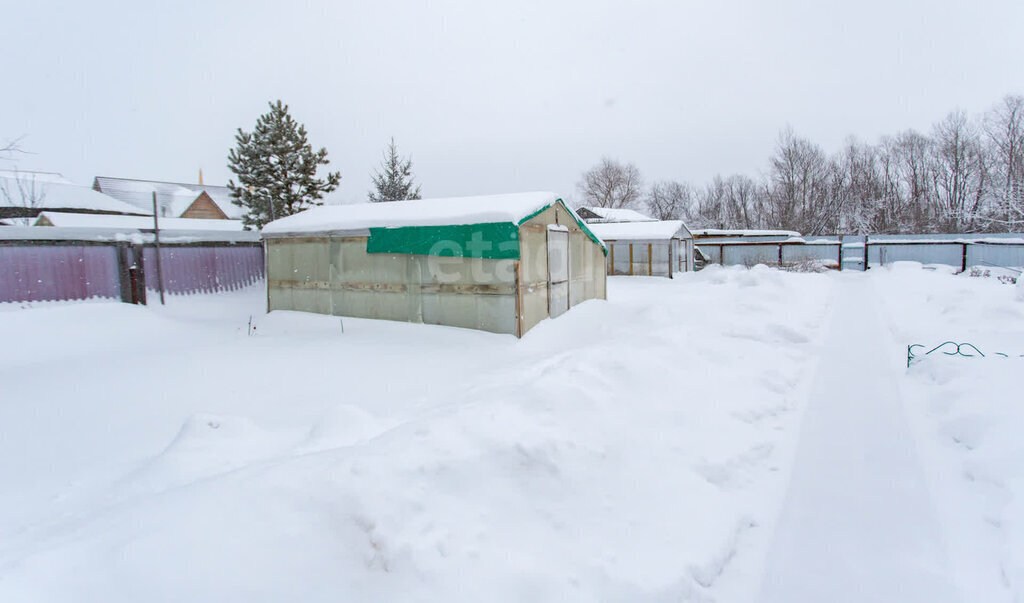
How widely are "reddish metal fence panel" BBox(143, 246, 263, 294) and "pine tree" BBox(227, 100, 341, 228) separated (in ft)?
12.8

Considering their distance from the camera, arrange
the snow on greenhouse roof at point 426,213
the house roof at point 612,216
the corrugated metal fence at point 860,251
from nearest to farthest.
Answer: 1. the snow on greenhouse roof at point 426,213
2. the corrugated metal fence at point 860,251
3. the house roof at point 612,216

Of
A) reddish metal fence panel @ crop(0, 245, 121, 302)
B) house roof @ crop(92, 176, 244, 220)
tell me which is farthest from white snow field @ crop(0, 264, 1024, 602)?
house roof @ crop(92, 176, 244, 220)

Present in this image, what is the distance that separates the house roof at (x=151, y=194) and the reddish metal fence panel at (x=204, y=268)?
27864 mm

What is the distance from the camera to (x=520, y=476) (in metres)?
4.01

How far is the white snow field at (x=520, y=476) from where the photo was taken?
305 cm

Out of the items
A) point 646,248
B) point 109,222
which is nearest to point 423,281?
point 646,248

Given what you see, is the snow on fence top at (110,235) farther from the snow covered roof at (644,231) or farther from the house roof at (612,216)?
the house roof at (612,216)

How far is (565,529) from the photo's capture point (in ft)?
11.9

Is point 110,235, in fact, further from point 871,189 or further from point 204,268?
point 871,189

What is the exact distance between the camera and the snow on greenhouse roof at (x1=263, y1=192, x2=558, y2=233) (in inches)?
405

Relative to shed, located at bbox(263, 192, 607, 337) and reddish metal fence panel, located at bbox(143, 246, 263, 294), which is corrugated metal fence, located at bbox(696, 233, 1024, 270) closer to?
shed, located at bbox(263, 192, 607, 337)

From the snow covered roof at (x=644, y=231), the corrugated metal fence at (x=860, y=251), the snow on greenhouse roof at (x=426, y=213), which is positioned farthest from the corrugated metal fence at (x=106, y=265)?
the corrugated metal fence at (x=860, y=251)

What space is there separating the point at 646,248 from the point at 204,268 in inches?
737

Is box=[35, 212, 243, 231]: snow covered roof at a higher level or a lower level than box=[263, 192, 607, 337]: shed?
higher
